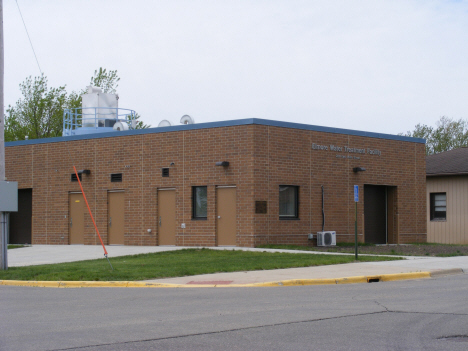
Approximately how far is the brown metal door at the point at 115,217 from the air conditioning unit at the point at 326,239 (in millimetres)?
8096

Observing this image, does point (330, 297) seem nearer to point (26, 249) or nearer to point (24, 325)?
point (24, 325)

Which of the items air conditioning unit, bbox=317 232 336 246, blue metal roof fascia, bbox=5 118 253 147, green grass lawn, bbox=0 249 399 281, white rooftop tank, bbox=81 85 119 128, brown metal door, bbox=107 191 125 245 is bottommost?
green grass lawn, bbox=0 249 399 281

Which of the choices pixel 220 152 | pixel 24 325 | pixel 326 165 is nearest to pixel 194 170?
pixel 220 152

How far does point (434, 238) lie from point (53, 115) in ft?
97.0

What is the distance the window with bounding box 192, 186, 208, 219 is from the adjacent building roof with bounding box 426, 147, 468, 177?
13962 millimetres

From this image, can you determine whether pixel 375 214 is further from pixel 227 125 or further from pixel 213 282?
pixel 213 282

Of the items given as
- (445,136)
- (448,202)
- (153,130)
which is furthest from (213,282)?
(445,136)

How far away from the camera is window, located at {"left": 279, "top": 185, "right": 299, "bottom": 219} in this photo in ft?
81.6

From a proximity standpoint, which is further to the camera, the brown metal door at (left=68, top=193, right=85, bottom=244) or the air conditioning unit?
the brown metal door at (left=68, top=193, right=85, bottom=244)

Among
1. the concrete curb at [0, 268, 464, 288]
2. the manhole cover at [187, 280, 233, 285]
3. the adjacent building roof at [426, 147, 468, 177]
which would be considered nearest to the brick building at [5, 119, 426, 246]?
the adjacent building roof at [426, 147, 468, 177]

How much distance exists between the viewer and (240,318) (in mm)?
9422

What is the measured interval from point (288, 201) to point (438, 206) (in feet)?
40.1

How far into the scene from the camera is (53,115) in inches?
1928

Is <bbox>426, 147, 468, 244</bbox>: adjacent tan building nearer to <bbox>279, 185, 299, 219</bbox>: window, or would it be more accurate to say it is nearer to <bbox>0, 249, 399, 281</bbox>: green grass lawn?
<bbox>279, 185, 299, 219</bbox>: window
